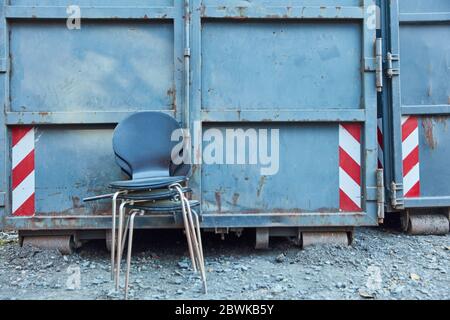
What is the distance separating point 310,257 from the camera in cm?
270

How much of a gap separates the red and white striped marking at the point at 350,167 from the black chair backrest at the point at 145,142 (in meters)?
1.06

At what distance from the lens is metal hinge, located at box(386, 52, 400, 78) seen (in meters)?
2.88

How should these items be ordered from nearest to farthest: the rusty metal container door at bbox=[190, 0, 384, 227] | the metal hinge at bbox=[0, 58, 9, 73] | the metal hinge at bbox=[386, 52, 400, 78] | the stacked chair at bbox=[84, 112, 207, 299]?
the stacked chair at bbox=[84, 112, 207, 299] → the metal hinge at bbox=[0, 58, 9, 73] → the rusty metal container door at bbox=[190, 0, 384, 227] → the metal hinge at bbox=[386, 52, 400, 78]

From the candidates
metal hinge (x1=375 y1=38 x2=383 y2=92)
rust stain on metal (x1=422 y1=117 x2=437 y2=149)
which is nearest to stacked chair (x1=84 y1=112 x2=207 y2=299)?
metal hinge (x1=375 y1=38 x2=383 y2=92)

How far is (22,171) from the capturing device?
266cm

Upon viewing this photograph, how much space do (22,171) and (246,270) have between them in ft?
4.95

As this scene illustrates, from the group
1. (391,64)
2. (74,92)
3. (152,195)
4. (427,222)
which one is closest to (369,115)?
(391,64)

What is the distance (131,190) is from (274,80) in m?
1.13

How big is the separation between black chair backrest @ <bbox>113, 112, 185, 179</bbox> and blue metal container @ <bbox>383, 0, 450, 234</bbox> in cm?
151

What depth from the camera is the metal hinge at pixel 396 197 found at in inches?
114

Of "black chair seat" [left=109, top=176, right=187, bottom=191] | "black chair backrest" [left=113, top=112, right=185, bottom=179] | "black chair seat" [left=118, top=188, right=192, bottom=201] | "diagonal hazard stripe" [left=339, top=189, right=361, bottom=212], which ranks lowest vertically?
"diagonal hazard stripe" [left=339, top=189, right=361, bottom=212]

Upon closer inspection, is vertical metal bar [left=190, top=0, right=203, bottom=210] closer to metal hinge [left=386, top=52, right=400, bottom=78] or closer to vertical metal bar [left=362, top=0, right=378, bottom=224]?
vertical metal bar [left=362, top=0, right=378, bottom=224]
